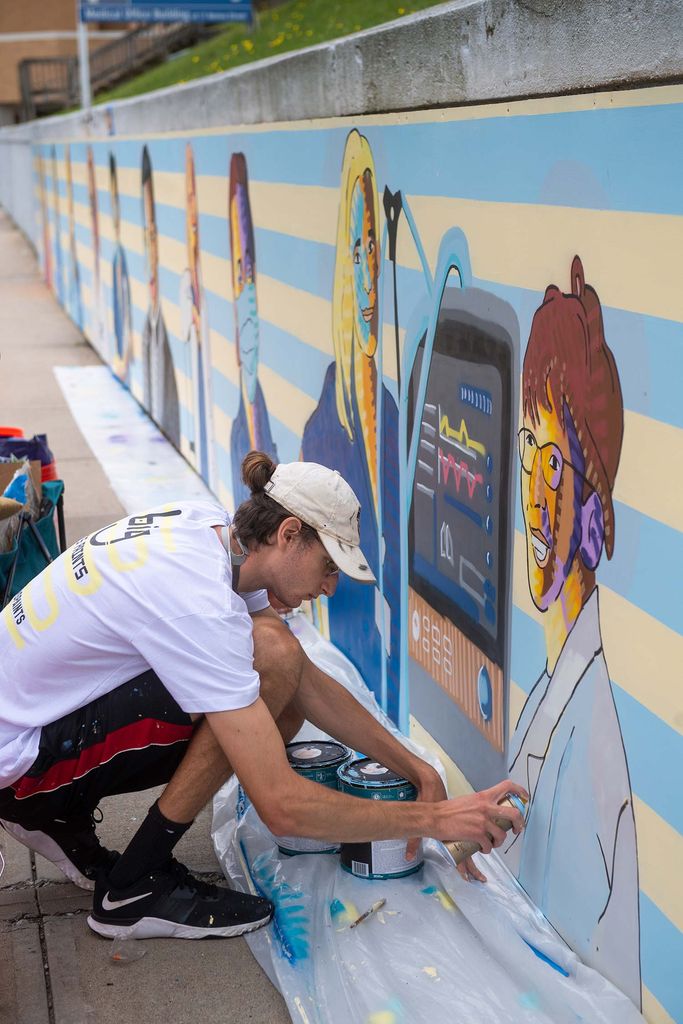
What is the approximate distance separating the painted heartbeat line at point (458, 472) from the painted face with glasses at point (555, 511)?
305 millimetres

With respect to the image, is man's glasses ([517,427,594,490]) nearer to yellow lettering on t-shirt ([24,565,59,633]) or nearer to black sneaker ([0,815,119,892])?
yellow lettering on t-shirt ([24,565,59,633])

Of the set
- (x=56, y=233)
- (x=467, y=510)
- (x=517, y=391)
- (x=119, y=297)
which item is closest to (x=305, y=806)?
(x=467, y=510)

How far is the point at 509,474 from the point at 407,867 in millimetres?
1036

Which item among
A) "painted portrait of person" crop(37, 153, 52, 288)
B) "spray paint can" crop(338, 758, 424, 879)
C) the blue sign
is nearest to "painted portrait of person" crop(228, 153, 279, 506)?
"spray paint can" crop(338, 758, 424, 879)

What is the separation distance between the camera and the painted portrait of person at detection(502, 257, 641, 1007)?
2.51 meters

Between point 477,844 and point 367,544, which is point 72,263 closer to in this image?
point 367,544

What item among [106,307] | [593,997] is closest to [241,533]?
[593,997]

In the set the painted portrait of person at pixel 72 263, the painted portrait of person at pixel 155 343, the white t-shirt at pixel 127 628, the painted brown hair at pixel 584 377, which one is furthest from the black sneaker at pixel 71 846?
the painted portrait of person at pixel 72 263

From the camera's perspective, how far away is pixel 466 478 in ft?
10.5

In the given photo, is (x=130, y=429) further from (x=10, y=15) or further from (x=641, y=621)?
(x=10, y=15)

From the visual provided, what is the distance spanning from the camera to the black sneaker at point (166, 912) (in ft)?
9.95

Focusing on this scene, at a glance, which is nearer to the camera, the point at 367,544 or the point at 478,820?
the point at 478,820

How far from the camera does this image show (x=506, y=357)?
9.53 ft

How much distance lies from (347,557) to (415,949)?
36.3 inches
